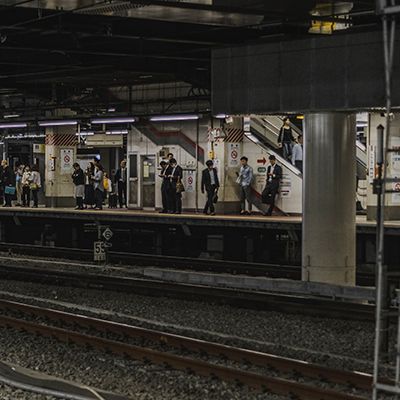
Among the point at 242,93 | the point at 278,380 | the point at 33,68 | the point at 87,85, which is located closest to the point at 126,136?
the point at 87,85

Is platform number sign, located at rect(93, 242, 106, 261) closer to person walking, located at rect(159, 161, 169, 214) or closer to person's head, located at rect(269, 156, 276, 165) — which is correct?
person walking, located at rect(159, 161, 169, 214)

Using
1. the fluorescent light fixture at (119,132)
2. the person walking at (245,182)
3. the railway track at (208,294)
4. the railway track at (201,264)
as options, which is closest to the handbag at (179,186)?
the person walking at (245,182)

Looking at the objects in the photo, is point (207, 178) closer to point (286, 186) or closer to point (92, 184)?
point (286, 186)

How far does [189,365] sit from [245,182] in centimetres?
1388

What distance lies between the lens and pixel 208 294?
13016mm

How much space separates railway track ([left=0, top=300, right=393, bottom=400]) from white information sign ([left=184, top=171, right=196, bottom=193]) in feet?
42.7

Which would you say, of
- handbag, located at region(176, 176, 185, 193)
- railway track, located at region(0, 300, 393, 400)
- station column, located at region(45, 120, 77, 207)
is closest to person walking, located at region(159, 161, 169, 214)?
handbag, located at region(176, 176, 185, 193)

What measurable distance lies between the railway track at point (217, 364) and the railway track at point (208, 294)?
9.23 ft

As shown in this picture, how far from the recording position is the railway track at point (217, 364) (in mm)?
7477

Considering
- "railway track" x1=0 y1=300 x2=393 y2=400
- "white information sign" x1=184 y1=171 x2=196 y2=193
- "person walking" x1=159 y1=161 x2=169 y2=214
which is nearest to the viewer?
"railway track" x1=0 y1=300 x2=393 y2=400

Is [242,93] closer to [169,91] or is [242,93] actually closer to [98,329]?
[98,329]

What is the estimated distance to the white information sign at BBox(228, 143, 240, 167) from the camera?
23.1 meters

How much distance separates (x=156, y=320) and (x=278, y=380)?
4241 millimetres

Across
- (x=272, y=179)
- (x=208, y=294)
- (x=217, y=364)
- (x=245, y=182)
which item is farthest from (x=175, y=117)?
(x=217, y=364)
